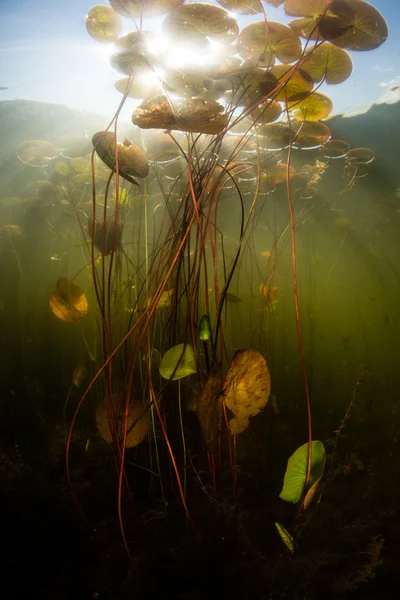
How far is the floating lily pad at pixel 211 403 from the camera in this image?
1019 millimetres

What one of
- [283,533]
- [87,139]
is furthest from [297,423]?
[87,139]

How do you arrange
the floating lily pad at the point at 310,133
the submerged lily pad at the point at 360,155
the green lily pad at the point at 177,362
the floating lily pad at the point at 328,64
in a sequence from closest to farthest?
the green lily pad at the point at 177,362 → the floating lily pad at the point at 328,64 → the floating lily pad at the point at 310,133 → the submerged lily pad at the point at 360,155

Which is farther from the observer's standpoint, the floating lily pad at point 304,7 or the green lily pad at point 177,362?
the floating lily pad at point 304,7

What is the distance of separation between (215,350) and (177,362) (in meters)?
0.18

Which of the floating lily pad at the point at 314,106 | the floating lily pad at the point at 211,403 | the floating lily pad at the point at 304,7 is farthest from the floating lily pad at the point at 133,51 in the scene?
the floating lily pad at the point at 211,403

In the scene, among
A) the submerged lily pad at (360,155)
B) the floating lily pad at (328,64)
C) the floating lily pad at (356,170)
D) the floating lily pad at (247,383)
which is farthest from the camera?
the floating lily pad at (356,170)

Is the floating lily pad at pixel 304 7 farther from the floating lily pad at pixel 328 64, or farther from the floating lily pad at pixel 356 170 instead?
the floating lily pad at pixel 356 170

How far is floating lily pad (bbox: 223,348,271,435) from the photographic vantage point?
93 cm

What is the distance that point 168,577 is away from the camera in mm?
1255

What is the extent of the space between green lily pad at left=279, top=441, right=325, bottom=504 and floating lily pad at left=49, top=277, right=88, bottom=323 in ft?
4.09

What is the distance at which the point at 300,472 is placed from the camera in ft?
3.14

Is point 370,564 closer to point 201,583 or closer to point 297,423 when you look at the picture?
point 201,583

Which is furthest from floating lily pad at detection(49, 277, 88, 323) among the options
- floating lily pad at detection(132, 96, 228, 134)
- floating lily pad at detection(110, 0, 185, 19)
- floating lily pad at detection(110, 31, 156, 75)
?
floating lily pad at detection(110, 0, 185, 19)

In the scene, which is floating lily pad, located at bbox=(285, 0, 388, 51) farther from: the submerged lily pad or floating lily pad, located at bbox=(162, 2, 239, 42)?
the submerged lily pad
